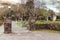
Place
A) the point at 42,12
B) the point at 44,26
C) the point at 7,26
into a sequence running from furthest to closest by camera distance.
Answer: the point at 42,12, the point at 44,26, the point at 7,26

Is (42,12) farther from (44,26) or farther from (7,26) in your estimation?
(7,26)

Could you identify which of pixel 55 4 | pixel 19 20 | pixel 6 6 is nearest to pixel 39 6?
pixel 55 4

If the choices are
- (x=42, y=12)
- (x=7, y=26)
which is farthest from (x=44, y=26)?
(x=7, y=26)

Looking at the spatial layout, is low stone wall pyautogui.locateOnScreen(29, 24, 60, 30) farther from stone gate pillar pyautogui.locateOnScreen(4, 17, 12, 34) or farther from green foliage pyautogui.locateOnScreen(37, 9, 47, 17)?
stone gate pillar pyautogui.locateOnScreen(4, 17, 12, 34)

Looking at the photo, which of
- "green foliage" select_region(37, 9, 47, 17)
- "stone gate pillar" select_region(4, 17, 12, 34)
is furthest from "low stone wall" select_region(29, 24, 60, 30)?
→ "stone gate pillar" select_region(4, 17, 12, 34)

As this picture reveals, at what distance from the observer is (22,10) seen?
11469 millimetres

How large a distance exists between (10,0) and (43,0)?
8.87 feet

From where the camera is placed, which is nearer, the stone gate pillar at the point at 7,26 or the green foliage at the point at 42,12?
the stone gate pillar at the point at 7,26

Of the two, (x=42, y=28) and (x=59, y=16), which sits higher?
(x=59, y=16)

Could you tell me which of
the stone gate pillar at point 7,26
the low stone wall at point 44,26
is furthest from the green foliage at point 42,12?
the stone gate pillar at point 7,26

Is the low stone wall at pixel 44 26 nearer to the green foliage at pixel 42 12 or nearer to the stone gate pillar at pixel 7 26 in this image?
the green foliage at pixel 42 12

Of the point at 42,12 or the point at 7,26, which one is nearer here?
the point at 7,26

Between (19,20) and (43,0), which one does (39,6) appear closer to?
(43,0)

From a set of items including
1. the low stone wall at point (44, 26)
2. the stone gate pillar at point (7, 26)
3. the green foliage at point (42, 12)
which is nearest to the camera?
the stone gate pillar at point (7, 26)
